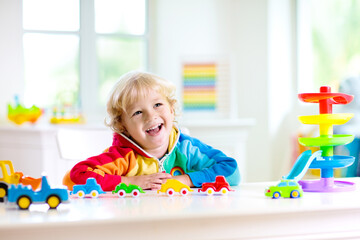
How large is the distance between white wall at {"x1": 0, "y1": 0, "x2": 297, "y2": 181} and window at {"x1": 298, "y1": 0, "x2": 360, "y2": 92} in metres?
0.09

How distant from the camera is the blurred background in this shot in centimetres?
364

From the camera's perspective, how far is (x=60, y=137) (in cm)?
167

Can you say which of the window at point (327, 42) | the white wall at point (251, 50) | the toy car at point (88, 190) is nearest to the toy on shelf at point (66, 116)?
the white wall at point (251, 50)

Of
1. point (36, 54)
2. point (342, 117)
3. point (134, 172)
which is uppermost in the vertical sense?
point (36, 54)

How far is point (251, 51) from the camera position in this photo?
403cm

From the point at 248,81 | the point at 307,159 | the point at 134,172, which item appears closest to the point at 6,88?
the point at 248,81

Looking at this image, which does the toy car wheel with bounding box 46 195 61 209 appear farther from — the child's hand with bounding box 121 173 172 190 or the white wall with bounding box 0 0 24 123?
the white wall with bounding box 0 0 24 123

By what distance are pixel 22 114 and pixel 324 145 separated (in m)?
2.60

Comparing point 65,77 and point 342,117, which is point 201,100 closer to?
point 65,77

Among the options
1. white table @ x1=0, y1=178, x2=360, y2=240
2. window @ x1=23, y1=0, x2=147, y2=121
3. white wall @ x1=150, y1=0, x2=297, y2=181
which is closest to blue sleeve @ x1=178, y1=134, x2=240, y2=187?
white table @ x1=0, y1=178, x2=360, y2=240

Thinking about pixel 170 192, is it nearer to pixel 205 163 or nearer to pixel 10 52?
pixel 205 163

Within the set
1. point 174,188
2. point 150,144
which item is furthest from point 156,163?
point 174,188

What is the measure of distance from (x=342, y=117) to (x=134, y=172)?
532 mm

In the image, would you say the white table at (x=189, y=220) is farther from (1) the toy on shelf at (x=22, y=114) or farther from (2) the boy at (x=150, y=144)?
(1) the toy on shelf at (x=22, y=114)
